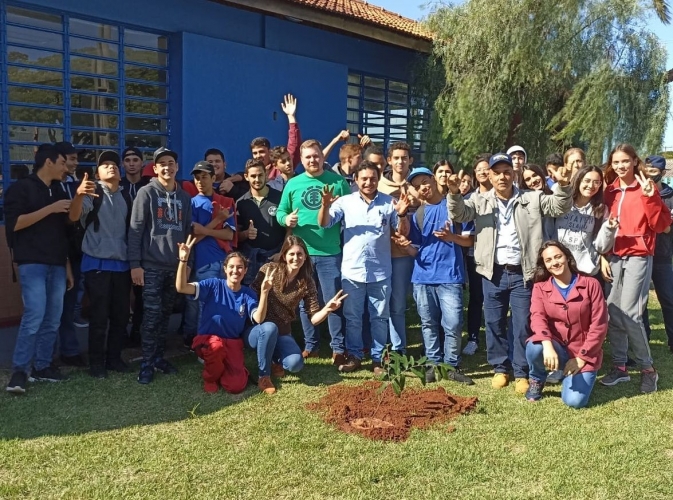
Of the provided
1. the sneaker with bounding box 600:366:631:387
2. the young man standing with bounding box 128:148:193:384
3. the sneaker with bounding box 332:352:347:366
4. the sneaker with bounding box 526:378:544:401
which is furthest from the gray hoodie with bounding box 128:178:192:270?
the sneaker with bounding box 600:366:631:387

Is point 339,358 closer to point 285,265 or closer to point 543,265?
point 285,265

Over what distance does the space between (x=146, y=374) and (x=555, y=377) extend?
3.31 meters

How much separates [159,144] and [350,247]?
441 cm

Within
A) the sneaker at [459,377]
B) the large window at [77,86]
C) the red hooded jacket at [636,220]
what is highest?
the large window at [77,86]

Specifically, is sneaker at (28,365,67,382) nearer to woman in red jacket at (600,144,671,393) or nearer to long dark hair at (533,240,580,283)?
long dark hair at (533,240,580,283)

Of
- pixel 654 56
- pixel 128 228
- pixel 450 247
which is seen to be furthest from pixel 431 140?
pixel 128 228

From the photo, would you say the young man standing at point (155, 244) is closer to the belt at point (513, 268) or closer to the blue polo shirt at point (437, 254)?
the blue polo shirt at point (437, 254)

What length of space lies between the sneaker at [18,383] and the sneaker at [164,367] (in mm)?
1011

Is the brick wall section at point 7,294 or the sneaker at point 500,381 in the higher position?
the brick wall section at point 7,294

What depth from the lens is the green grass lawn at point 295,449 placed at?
3531 mm

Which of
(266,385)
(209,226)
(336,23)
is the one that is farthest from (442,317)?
(336,23)

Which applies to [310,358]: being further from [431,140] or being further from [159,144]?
[431,140]

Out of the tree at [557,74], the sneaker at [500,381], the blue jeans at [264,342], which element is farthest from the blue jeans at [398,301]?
the tree at [557,74]

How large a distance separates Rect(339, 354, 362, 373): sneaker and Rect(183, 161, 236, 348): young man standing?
1.34m
